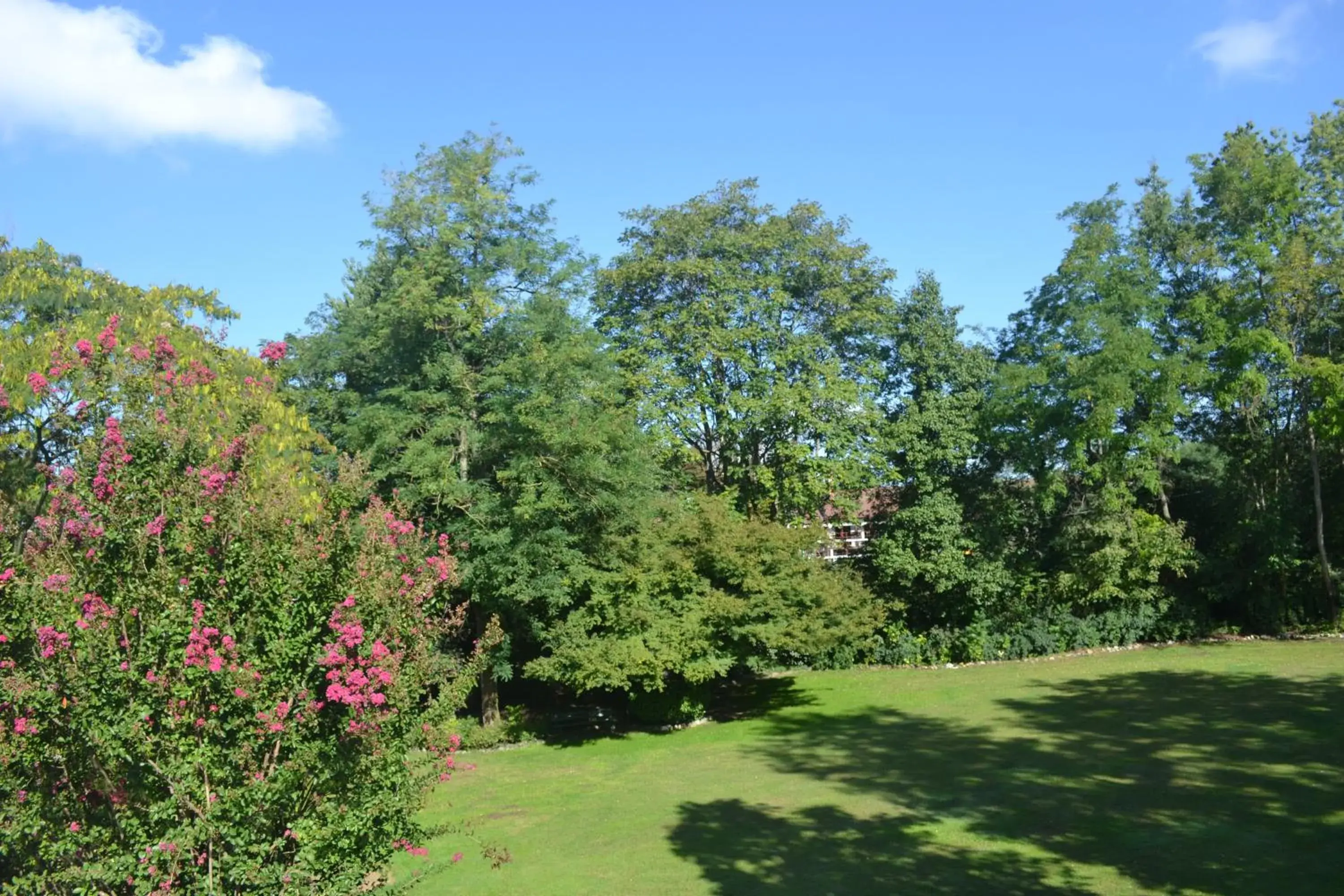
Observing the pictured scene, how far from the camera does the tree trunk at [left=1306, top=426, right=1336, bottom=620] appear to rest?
2583 centimetres

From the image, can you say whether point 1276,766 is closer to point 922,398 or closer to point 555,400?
point 555,400

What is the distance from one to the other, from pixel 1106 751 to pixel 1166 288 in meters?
18.6

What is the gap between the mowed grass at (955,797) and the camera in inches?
426

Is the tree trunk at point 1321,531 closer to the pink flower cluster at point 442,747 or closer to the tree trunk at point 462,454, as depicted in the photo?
the tree trunk at point 462,454

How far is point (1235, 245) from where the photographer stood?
26625mm

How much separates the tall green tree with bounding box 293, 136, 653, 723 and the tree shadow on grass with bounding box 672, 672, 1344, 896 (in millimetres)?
6538

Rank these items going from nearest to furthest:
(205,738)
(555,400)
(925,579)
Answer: (205,738), (555,400), (925,579)

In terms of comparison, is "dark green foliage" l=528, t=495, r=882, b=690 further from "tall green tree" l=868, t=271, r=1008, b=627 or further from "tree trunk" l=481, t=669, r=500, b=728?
"tall green tree" l=868, t=271, r=1008, b=627

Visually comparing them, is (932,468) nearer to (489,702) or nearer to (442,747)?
(489,702)

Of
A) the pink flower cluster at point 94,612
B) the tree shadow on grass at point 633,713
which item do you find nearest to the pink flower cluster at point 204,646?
the pink flower cluster at point 94,612

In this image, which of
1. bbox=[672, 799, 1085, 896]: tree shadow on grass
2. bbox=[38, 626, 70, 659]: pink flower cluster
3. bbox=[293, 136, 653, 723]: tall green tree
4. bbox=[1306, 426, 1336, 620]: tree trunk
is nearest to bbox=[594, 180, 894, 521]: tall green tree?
bbox=[293, 136, 653, 723]: tall green tree

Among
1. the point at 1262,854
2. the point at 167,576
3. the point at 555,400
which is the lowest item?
the point at 1262,854

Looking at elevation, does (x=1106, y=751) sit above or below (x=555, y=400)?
below

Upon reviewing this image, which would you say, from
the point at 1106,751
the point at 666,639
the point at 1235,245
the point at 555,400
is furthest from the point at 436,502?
the point at 1235,245
